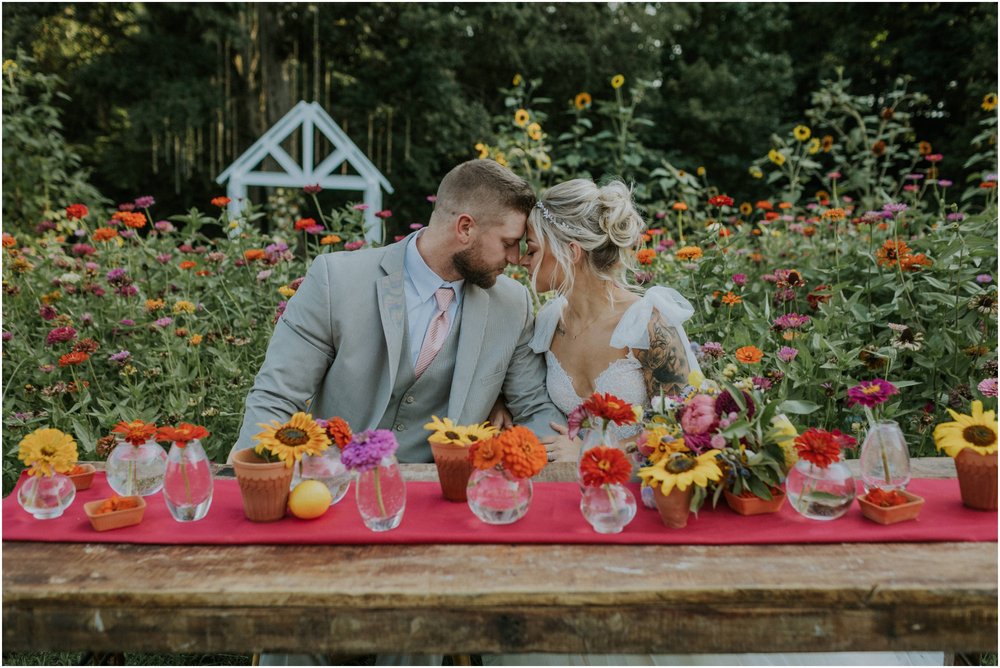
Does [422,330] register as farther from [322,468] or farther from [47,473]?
[47,473]

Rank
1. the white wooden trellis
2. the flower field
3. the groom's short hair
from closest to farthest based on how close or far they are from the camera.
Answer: the groom's short hair → the flower field → the white wooden trellis

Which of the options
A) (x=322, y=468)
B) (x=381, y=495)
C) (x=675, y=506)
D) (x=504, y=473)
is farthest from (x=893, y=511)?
(x=322, y=468)

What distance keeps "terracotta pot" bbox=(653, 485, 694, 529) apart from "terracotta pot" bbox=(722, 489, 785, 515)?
0.11 m

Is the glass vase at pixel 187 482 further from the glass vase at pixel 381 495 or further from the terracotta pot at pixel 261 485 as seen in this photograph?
the glass vase at pixel 381 495

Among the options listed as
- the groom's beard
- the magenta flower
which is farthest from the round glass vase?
the magenta flower

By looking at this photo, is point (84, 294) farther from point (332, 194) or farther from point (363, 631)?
point (332, 194)

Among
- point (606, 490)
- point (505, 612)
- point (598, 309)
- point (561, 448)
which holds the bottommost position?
point (561, 448)

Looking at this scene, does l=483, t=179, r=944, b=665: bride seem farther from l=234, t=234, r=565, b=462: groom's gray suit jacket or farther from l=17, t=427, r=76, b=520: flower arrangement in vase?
l=17, t=427, r=76, b=520: flower arrangement in vase

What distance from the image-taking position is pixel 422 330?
2344 mm

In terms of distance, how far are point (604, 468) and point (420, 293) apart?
122cm

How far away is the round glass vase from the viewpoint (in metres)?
1.47

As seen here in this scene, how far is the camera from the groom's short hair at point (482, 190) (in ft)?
7.54

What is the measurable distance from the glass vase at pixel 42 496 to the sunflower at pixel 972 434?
170 cm

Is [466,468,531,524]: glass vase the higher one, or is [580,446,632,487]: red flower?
[580,446,632,487]: red flower
